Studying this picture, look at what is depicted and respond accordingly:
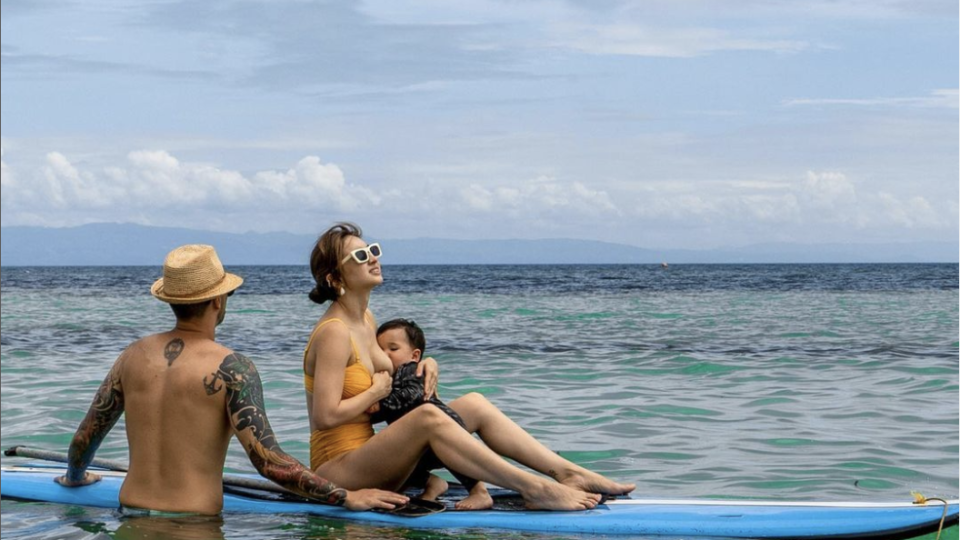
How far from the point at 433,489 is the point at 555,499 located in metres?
0.72

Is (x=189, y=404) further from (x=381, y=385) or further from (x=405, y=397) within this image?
(x=405, y=397)

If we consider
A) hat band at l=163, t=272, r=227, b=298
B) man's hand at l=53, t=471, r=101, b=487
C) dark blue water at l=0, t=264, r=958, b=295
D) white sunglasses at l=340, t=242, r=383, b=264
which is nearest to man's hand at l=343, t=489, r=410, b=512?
white sunglasses at l=340, t=242, r=383, b=264

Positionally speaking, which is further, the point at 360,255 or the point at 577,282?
the point at 577,282

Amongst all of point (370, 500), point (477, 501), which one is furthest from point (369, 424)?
point (477, 501)

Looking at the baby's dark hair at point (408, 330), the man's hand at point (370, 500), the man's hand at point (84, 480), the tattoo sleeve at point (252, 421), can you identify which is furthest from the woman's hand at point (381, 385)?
the man's hand at point (84, 480)

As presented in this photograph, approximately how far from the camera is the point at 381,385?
5.77m

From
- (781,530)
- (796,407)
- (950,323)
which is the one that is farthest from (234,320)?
(781,530)

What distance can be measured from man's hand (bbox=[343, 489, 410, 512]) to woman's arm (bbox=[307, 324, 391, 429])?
405 mm

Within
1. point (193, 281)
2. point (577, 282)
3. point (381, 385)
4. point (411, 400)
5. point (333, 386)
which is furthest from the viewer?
point (577, 282)

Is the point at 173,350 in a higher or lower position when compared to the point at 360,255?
lower

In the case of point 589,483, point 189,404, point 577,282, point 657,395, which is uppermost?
point 189,404

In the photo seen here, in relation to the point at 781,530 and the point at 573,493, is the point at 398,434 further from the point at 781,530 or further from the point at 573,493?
the point at 781,530

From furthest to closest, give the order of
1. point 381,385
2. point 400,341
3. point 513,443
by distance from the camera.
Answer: point 400,341 < point 513,443 < point 381,385

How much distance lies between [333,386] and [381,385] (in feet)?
0.86
